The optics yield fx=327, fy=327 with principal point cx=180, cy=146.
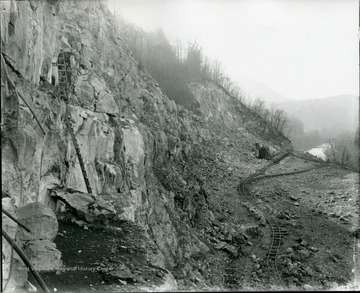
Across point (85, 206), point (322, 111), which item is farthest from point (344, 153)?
point (322, 111)

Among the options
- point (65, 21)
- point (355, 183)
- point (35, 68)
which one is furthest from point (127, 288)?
point (355, 183)

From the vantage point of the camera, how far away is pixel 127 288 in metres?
7.58

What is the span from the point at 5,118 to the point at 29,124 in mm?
1449

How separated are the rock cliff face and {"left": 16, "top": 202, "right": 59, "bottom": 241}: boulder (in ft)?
1.31

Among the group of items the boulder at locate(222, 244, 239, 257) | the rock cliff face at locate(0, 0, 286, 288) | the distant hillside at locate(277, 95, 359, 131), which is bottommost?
the boulder at locate(222, 244, 239, 257)

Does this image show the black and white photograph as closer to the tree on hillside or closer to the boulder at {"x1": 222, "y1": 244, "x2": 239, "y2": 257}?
the boulder at {"x1": 222, "y1": 244, "x2": 239, "y2": 257}

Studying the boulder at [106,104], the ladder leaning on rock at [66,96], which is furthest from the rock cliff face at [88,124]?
the ladder leaning on rock at [66,96]

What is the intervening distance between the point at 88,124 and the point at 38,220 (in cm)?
576

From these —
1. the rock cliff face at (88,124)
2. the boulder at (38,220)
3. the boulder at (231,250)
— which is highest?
the rock cliff face at (88,124)

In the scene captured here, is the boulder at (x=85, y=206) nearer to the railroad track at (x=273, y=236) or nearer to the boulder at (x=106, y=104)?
the boulder at (x=106, y=104)

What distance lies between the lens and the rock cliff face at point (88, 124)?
8.90 meters

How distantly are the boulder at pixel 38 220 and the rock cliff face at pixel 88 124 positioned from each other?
0.40 m

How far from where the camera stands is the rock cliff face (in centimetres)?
890

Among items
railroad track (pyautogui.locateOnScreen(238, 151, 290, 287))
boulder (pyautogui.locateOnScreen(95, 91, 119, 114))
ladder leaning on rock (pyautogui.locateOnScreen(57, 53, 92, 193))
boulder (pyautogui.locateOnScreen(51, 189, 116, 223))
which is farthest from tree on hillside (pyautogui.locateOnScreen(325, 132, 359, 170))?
boulder (pyautogui.locateOnScreen(51, 189, 116, 223))
